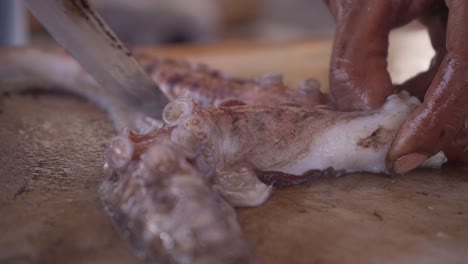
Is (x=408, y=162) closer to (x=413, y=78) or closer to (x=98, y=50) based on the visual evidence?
(x=413, y=78)

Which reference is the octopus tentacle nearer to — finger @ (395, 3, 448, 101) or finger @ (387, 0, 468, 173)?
finger @ (387, 0, 468, 173)

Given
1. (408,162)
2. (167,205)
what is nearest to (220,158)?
(167,205)

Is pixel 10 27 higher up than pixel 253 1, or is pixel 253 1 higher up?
pixel 253 1

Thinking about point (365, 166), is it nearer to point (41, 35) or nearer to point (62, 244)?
point (62, 244)

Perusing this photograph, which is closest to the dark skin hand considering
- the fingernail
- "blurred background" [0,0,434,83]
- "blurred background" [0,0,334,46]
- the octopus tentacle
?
the fingernail

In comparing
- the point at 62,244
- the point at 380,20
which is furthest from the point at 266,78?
the point at 62,244
